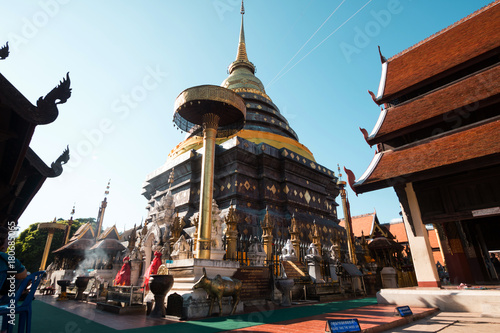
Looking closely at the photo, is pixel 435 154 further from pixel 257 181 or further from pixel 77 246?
pixel 77 246

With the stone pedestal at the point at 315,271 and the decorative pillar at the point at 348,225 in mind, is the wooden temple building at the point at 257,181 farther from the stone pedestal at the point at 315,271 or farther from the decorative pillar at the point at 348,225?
the stone pedestal at the point at 315,271

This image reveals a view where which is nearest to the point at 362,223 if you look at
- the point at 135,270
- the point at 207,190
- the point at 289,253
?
the point at 289,253

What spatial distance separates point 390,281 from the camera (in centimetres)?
1417

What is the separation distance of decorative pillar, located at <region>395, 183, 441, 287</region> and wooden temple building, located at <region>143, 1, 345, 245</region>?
866 centimetres

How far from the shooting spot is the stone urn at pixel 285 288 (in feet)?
28.5

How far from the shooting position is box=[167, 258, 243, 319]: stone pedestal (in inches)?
255

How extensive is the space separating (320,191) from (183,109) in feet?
48.8

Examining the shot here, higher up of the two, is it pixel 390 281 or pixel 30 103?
pixel 30 103

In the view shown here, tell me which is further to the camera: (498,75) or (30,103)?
(498,75)

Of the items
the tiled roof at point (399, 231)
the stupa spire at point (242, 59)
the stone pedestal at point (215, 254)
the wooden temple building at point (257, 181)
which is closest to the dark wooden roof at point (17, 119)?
the stone pedestal at point (215, 254)

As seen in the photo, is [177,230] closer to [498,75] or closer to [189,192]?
[189,192]

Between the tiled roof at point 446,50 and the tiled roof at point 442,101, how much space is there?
75cm

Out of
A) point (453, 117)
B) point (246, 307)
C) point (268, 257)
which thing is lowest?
point (246, 307)

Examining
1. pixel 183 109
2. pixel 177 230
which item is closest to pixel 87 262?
pixel 177 230
